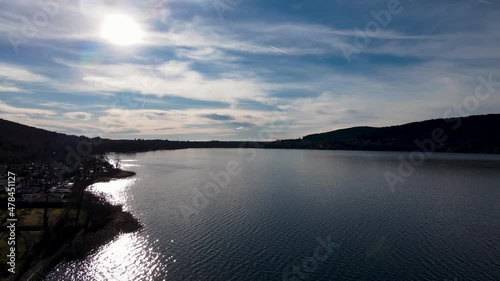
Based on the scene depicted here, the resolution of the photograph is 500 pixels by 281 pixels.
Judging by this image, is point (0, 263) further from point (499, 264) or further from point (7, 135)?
point (7, 135)

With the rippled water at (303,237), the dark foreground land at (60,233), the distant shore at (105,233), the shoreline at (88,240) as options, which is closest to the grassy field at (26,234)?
the dark foreground land at (60,233)

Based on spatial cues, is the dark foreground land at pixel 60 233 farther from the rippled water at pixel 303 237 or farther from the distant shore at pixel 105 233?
the rippled water at pixel 303 237

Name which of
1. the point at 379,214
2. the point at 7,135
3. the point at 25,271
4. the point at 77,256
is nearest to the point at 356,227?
the point at 379,214

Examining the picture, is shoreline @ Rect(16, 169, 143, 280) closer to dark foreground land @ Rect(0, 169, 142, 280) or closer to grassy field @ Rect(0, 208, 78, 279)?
dark foreground land @ Rect(0, 169, 142, 280)

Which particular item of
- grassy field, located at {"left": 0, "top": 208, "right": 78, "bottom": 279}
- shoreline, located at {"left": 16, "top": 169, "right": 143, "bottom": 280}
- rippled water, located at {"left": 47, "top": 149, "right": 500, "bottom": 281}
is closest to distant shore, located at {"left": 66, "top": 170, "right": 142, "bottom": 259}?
shoreline, located at {"left": 16, "top": 169, "right": 143, "bottom": 280}

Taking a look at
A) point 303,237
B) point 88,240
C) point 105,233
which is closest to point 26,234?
point 88,240

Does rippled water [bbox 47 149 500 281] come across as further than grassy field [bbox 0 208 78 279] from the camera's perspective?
No

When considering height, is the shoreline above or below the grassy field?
below
